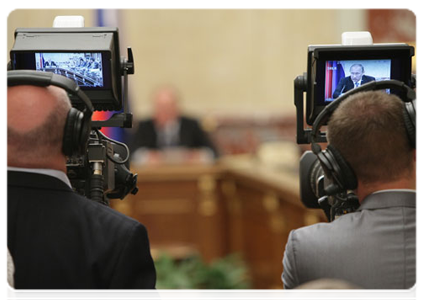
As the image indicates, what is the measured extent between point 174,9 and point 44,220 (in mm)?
8608

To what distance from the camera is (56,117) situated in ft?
6.36

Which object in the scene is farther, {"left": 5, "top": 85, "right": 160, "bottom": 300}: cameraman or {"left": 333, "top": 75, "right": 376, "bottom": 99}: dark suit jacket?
{"left": 333, "top": 75, "right": 376, "bottom": 99}: dark suit jacket

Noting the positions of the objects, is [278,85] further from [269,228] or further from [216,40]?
[269,228]

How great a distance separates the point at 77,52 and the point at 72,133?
0.44 m

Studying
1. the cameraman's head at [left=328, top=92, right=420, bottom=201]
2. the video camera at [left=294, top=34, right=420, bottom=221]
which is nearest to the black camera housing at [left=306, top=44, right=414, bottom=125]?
the video camera at [left=294, top=34, right=420, bottom=221]

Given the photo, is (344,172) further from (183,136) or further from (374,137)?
(183,136)

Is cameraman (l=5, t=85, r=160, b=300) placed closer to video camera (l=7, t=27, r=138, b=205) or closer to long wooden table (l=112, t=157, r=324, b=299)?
video camera (l=7, t=27, r=138, b=205)

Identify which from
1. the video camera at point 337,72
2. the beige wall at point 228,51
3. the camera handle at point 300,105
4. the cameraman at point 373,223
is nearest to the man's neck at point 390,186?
the cameraman at point 373,223

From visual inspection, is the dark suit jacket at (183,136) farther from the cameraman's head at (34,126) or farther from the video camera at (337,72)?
the cameraman's head at (34,126)

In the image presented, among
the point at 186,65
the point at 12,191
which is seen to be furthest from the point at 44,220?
the point at 186,65

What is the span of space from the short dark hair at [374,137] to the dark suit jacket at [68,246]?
59cm

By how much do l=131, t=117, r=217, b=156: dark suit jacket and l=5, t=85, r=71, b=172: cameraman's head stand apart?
548 cm

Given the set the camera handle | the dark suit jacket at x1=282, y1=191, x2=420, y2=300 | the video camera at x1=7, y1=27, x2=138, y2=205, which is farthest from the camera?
the camera handle

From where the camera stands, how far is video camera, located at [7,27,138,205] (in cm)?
228
